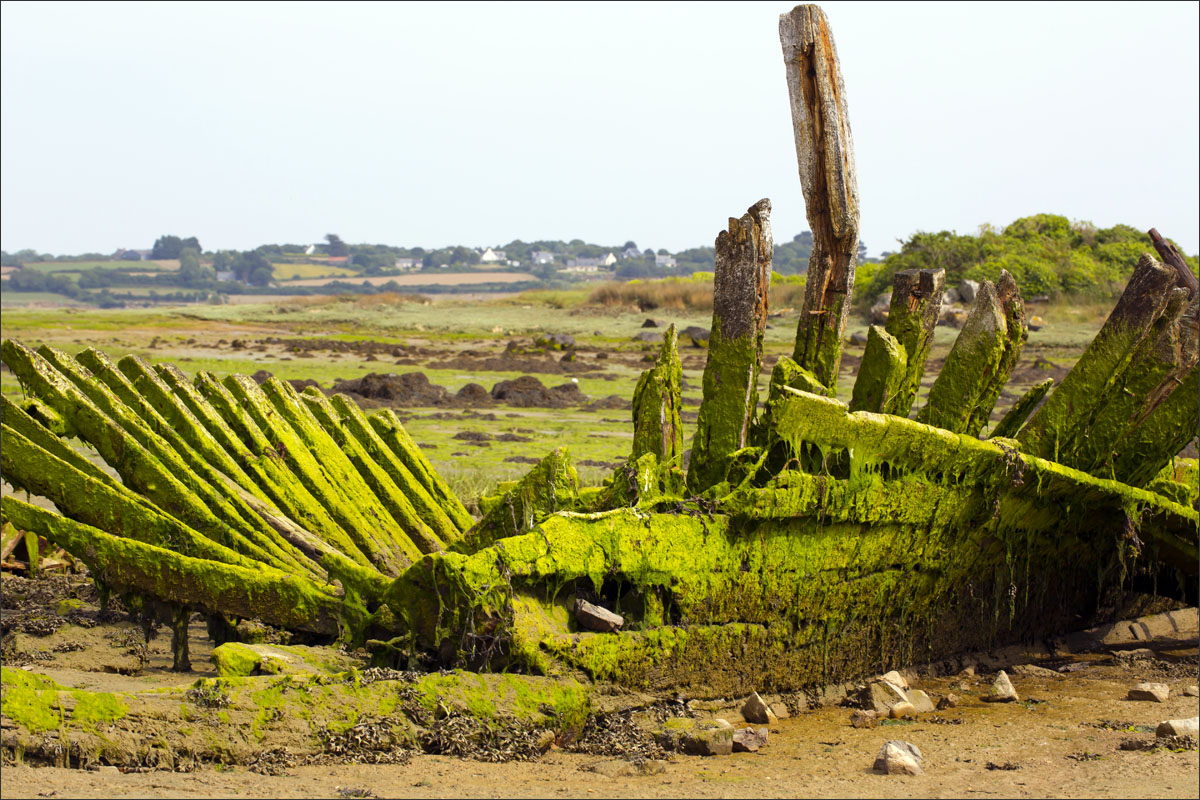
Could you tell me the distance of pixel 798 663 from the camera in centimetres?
552

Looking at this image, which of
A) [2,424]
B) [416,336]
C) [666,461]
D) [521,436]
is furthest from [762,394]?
[416,336]

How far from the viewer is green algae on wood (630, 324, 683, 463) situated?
19.9 feet

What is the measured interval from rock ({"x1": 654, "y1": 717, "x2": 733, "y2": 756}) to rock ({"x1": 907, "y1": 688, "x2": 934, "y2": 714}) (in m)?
1.19

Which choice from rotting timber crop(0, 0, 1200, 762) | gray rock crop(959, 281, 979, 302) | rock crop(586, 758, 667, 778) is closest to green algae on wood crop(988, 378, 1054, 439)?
rotting timber crop(0, 0, 1200, 762)

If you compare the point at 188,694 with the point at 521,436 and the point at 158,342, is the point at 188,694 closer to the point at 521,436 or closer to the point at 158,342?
the point at 521,436

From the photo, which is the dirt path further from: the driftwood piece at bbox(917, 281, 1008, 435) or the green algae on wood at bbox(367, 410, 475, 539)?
the green algae on wood at bbox(367, 410, 475, 539)

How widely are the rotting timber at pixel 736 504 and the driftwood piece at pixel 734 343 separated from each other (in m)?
0.01

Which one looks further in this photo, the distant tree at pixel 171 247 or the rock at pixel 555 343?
the distant tree at pixel 171 247

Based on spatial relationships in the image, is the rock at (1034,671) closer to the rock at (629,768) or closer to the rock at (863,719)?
the rock at (863,719)

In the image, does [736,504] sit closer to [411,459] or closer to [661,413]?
[661,413]

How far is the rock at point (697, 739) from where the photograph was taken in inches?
181

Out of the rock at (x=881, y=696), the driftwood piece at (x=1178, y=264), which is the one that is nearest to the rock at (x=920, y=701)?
the rock at (x=881, y=696)

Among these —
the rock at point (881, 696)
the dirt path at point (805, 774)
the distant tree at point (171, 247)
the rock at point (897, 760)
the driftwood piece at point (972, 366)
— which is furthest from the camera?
the distant tree at point (171, 247)

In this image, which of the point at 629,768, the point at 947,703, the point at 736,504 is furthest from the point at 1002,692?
the point at 629,768
